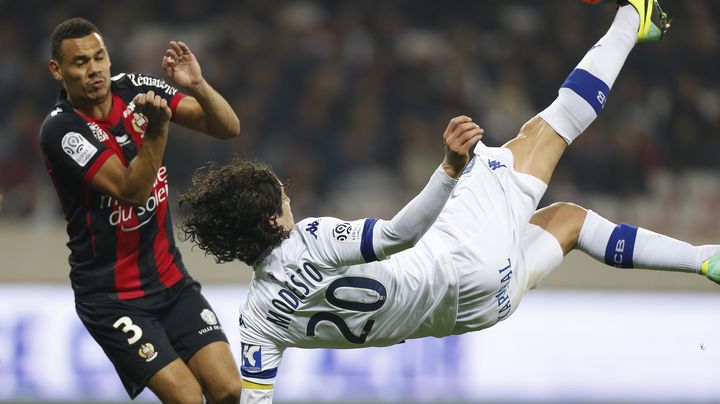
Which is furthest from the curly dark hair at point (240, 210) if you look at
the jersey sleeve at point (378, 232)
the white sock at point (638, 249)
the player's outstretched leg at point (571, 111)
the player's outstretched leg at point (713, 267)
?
the player's outstretched leg at point (713, 267)

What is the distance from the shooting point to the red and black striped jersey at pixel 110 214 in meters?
4.13

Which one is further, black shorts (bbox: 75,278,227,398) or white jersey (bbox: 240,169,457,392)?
black shorts (bbox: 75,278,227,398)

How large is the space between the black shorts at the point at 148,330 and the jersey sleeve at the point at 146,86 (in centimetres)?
82

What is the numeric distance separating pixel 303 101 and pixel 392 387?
2765 mm

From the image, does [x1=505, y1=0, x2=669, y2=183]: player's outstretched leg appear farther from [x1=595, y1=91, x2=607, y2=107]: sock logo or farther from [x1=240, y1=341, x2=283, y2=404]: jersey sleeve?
[x1=240, y1=341, x2=283, y2=404]: jersey sleeve

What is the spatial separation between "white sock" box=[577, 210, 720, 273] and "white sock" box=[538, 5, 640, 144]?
415 millimetres

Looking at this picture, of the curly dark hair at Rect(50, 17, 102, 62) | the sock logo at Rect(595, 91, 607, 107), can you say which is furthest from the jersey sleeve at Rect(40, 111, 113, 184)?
the sock logo at Rect(595, 91, 607, 107)

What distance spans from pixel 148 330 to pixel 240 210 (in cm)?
84

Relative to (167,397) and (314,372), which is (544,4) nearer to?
(314,372)

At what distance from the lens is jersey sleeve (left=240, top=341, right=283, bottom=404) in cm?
379

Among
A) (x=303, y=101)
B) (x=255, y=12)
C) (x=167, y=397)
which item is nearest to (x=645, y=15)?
(x=167, y=397)

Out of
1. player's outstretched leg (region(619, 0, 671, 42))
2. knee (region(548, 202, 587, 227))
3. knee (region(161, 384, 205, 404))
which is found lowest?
knee (region(161, 384, 205, 404))

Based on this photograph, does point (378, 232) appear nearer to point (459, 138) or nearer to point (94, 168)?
point (459, 138)

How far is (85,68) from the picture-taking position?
4109 mm
